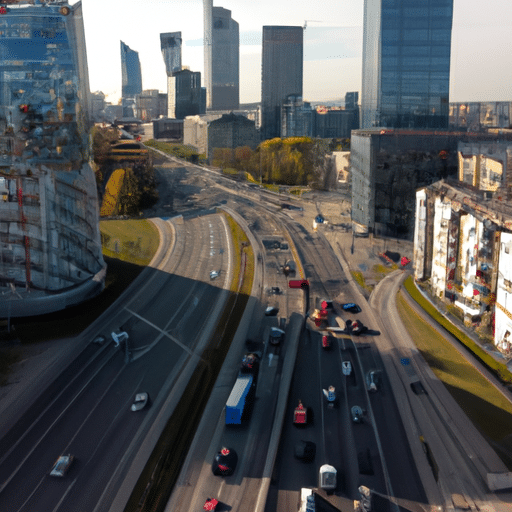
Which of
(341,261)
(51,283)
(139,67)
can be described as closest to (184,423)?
(51,283)

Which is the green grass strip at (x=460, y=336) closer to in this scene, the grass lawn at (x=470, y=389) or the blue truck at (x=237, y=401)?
the grass lawn at (x=470, y=389)

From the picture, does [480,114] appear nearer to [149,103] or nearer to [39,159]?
[39,159]

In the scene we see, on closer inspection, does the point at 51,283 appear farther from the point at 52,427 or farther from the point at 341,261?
the point at 341,261

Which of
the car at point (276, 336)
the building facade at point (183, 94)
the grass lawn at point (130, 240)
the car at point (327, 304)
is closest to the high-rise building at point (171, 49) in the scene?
the building facade at point (183, 94)

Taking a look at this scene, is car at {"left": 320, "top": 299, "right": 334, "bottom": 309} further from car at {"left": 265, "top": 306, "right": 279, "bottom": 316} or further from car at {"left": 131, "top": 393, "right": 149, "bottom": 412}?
car at {"left": 131, "top": 393, "right": 149, "bottom": 412}

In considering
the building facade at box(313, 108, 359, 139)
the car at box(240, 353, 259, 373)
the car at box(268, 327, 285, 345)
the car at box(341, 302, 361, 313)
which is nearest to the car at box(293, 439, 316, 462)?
the car at box(240, 353, 259, 373)

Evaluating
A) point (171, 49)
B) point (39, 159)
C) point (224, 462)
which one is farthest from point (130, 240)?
point (171, 49)
